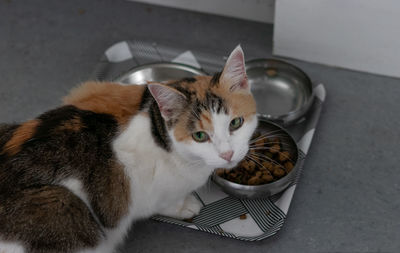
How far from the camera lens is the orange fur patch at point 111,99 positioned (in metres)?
1.41

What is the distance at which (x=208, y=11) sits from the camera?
259cm

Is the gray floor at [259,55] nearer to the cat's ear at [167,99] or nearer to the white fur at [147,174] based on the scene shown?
the white fur at [147,174]

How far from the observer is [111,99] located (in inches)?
56.6

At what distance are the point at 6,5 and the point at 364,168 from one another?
2165mm

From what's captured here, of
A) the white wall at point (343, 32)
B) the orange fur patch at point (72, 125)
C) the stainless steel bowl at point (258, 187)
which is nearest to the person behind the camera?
the orange fur patch at point (72, 125)

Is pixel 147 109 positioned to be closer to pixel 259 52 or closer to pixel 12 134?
pixel 12 134

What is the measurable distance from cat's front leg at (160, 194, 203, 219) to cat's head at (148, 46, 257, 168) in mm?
307

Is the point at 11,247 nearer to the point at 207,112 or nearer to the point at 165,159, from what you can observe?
the point at 165,159

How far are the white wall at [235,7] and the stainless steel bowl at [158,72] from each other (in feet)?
2.04

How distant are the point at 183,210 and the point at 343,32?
1.09 m

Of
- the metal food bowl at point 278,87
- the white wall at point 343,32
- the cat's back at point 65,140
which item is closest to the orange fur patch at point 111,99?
the cat's back at point 65,140

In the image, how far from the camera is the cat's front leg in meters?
1.64

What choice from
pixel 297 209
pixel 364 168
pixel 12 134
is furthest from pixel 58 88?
pixel 364 168

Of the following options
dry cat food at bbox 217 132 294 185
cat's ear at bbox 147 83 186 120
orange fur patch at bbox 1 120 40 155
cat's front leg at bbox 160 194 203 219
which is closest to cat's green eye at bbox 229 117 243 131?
cat's ear at bbox 147 83 186 120
